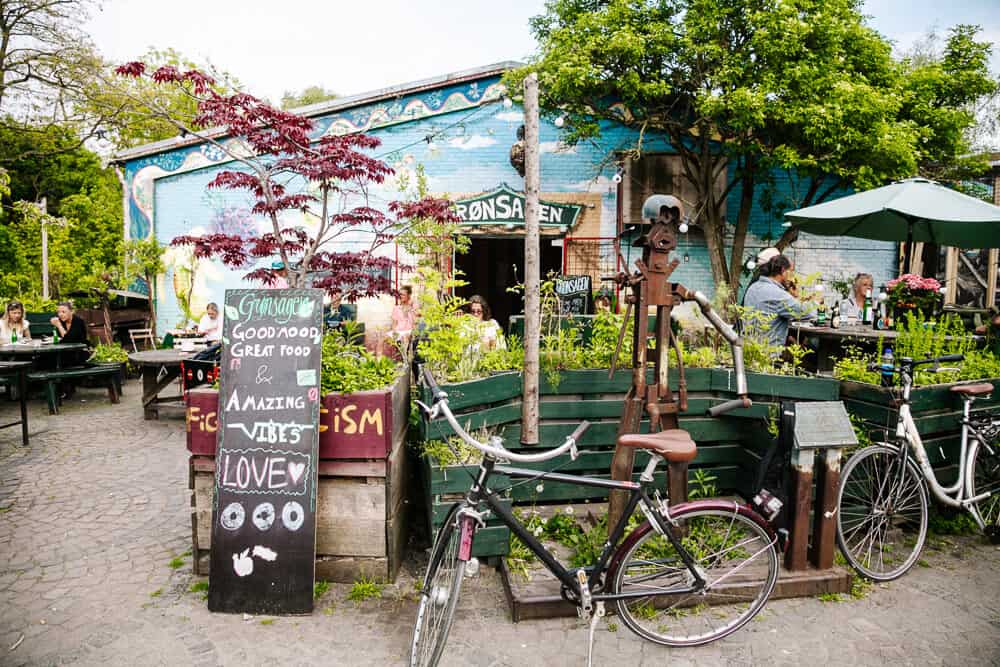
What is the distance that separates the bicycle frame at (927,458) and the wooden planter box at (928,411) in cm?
11

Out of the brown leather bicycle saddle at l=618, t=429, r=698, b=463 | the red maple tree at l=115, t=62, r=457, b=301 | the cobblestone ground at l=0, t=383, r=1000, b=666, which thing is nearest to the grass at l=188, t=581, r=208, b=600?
the cobblestone ground at l=0, t=383, r=1000, b=666

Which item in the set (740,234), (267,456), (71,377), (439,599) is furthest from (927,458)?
(71,377)

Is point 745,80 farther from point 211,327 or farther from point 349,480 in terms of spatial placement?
point 211,327

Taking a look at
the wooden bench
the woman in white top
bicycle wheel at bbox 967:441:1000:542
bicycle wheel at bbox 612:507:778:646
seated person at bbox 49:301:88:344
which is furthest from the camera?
the woman in white top

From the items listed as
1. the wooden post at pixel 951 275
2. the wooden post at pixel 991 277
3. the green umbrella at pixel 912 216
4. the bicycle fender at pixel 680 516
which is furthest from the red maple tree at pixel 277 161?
the wooden post at pixel 991 277

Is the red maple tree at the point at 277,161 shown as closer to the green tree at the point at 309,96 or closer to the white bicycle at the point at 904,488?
the white bicycle at the point at 904,488

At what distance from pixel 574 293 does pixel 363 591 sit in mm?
8186

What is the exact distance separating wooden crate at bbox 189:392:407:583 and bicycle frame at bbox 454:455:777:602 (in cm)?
94

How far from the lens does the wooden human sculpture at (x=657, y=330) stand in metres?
3.62

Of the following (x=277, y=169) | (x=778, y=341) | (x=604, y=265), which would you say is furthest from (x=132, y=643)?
(x=604, y=265)

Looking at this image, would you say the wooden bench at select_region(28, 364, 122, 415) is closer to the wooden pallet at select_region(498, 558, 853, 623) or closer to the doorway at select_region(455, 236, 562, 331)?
the wooden pallet at select_region(498, 558, 853, 623)

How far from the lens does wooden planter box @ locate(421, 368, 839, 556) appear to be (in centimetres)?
410

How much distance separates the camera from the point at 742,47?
9867 mm

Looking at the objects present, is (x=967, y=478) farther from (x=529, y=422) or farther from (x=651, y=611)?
(x=529, y=422)
